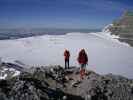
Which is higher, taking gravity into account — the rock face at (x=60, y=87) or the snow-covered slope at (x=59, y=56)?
the rock face at (x=60, y=87)

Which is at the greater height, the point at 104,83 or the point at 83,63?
the point at 83,63

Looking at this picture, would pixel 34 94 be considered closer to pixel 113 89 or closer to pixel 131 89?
pixel 113 89

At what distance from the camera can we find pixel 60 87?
13.5 m

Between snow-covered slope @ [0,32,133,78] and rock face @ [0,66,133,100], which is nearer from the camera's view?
rock face @ [0,66,133,100]

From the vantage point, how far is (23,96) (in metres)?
9.05

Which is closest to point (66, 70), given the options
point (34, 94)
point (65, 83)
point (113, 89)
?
point (65, 83)

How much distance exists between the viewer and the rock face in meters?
9.36

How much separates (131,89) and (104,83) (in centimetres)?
173

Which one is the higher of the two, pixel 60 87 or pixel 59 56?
pixel 60 87

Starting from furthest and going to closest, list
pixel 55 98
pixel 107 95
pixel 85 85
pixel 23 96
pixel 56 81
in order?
pixel 56 81, pixel 85 85, pixel 107 95, pixel 55 98, pixel 23 96

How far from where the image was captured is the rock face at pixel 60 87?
368 inches

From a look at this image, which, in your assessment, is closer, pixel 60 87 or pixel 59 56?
pixel 60 87

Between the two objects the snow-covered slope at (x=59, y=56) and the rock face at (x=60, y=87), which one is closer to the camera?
the rock face at (x=60, y=87)

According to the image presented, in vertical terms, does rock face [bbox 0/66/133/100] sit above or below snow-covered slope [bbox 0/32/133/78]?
above
